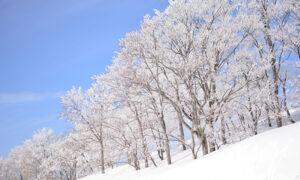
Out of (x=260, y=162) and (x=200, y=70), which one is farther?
(x=200, y=70)

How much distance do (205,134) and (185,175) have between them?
3.92 m

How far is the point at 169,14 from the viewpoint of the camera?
12.2 m

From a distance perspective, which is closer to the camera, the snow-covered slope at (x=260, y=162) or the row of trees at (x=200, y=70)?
the snow-covered slope at (x=260, y=162)

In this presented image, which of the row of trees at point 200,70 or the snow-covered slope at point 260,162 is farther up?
the row of trees at point 200,70

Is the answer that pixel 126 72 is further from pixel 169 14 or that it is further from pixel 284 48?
pixel 284 48

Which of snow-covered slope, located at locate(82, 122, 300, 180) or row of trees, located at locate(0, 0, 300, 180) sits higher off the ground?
row of trees, located at locate(0, 0, 300, 180)

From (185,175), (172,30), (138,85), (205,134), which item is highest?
(172,30)

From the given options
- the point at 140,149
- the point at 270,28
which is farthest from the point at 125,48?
the point at 270,28

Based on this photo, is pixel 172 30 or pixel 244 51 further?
pixel 244 51

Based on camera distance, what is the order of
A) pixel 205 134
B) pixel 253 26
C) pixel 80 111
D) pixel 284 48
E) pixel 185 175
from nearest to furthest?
pixel 185 175 → pixel 205 134 → pixel 253 26 → pixel 284 48 → pixel 80 111

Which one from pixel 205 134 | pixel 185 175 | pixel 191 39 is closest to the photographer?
pixel 185 175

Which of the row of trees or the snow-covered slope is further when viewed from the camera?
the row of trees

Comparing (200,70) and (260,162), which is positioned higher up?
(200,70)

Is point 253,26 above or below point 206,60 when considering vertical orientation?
above
